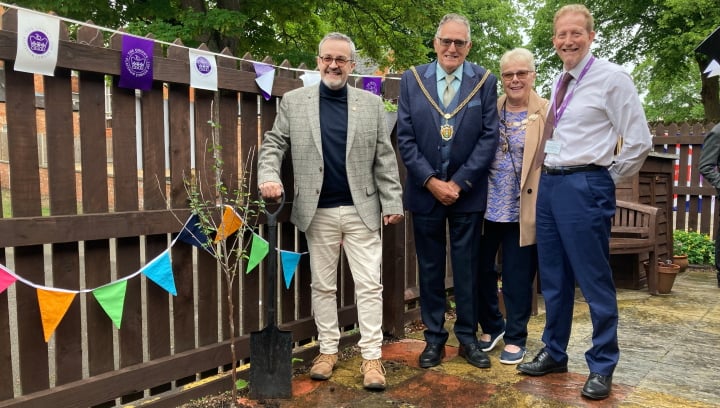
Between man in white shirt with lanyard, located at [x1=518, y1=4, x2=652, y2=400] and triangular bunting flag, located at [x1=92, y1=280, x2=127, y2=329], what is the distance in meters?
2.30

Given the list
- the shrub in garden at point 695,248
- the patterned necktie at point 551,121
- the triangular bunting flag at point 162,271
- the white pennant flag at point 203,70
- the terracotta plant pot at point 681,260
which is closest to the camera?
the triangular bunting flag at point 162,271

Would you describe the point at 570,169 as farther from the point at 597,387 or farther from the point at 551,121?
the point at 597,387

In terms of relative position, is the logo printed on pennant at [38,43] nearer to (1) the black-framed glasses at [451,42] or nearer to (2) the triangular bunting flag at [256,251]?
(2) the triangular bunting flag at [256,251]

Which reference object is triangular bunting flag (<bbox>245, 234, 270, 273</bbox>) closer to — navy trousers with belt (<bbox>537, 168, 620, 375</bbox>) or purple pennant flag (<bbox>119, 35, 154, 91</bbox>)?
purple pennant flag (<bbox>119, 35, 154, 91</bbox>)

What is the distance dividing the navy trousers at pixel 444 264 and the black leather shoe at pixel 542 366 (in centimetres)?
37

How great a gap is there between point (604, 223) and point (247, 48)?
9.77 m

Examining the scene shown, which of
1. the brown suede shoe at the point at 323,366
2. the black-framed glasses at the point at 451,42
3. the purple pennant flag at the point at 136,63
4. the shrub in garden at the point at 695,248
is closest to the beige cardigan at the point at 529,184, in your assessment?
the black-framed glasses at the point at 451,42

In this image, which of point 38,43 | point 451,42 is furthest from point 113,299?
point 451,42

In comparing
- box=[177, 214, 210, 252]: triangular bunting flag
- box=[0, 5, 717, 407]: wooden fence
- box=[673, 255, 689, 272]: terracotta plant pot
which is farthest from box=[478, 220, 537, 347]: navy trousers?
box=[673, 255, 689, 272]: terracotta plant pot

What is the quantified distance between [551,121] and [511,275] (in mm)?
998

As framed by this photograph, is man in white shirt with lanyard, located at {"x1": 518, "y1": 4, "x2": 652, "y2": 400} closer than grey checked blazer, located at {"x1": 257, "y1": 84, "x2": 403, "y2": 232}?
Yes

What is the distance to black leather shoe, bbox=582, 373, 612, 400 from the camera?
300 cm

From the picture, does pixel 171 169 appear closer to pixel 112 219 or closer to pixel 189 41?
pixel 112 219

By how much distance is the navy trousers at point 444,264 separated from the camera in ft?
11.3
